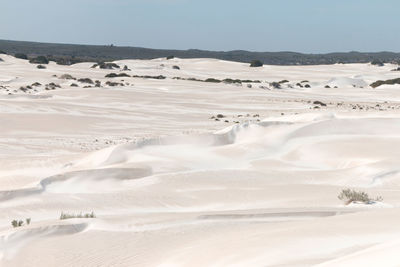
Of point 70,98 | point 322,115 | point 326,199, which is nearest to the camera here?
point 326,199

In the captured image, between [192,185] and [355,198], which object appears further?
[192,185]

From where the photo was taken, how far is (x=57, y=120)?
19203mm

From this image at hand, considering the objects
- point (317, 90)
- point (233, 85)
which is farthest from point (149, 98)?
point (317, 90)

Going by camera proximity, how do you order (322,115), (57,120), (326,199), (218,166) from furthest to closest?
(57,120)
(322,115)
(218,166)
(326,199)

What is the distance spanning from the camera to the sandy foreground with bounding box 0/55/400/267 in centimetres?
555

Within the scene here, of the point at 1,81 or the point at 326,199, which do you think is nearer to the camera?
the point at 326,199

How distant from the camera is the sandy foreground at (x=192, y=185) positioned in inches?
219

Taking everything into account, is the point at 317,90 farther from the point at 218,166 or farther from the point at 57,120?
the point at 218,166

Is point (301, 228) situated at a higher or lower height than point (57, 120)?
higher

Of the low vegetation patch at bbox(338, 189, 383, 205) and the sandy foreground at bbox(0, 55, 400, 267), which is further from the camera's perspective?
the low vegetation patch at bbox(338, 189, 383, 205)

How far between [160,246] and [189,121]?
579 inches

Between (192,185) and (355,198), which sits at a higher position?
(355,198)

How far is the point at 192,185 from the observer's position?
9969 mm

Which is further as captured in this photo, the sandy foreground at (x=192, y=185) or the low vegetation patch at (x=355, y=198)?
the low vegetation patch at (x=355, y=198)
